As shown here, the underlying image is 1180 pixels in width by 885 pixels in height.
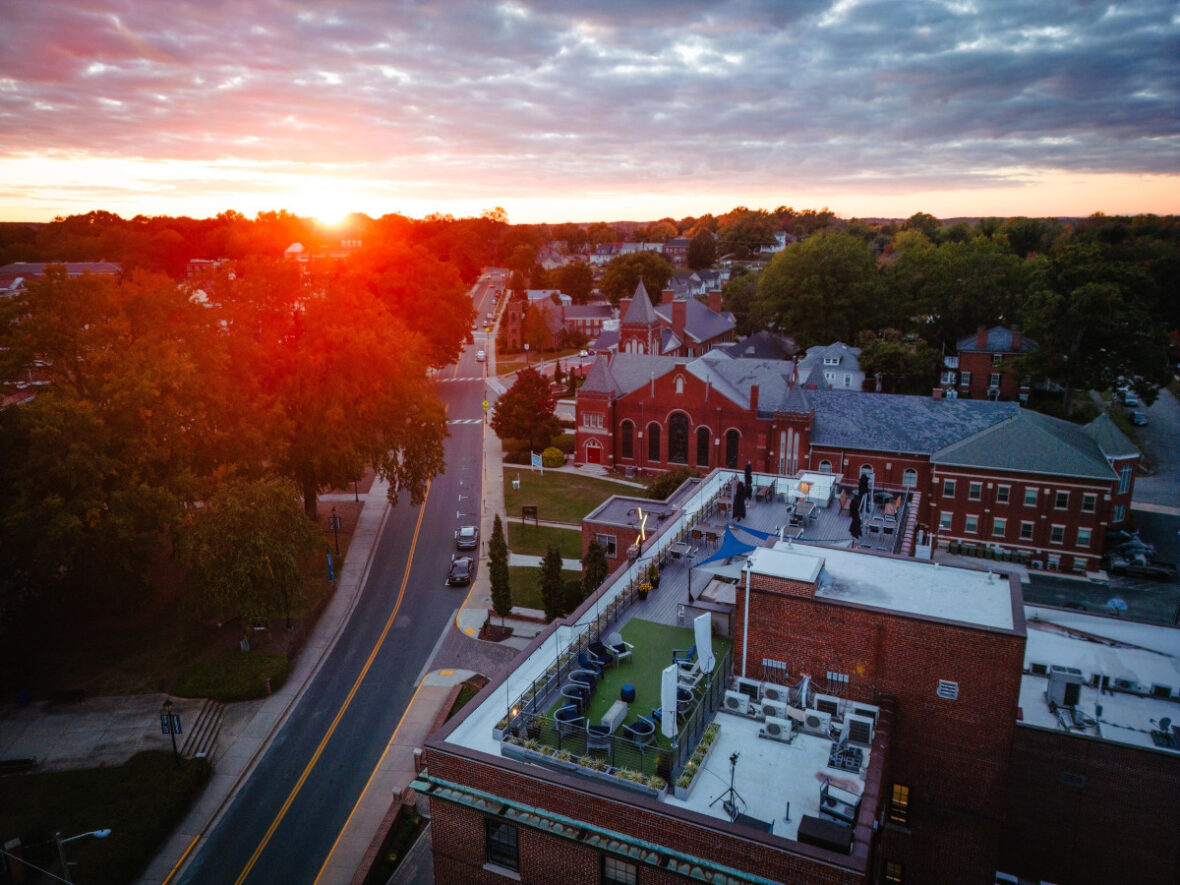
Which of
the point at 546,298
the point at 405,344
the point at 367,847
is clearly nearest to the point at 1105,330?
the point at 405,344

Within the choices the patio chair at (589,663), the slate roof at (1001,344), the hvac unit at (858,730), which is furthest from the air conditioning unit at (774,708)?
the slate roof at (1001,344)

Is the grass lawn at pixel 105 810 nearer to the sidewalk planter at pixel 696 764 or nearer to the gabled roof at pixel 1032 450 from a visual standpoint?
the sidewalk planter at pixel 696 764

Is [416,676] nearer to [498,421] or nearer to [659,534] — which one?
[659,534]

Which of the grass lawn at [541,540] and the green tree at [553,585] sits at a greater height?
the green tree at [553,585]

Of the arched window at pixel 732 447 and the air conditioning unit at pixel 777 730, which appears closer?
the air conditioning unit at pixel 777 730

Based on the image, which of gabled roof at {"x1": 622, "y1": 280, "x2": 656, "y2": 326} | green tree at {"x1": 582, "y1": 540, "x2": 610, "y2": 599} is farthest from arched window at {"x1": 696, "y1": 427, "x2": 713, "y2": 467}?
green tree at {"x1": 582, "y1": 540, "x2": 610, "y2": 599}

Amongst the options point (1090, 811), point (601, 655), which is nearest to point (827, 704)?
point (601, 655)

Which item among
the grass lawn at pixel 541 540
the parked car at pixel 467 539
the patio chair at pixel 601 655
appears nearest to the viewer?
the patio chair at pixel 601 655

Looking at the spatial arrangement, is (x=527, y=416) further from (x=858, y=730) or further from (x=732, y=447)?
(x=858, y=730)
